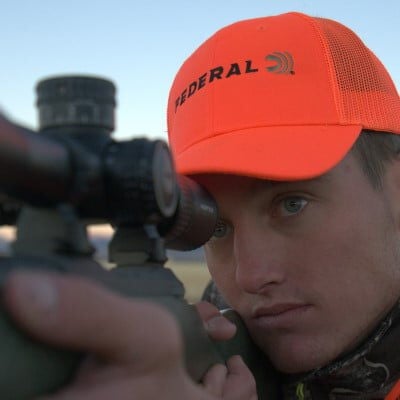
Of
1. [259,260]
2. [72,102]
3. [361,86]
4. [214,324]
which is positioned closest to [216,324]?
[214,324]

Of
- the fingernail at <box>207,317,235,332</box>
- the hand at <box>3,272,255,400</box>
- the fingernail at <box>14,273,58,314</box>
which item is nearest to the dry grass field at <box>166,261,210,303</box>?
the fingernail at <box>207,317,235,332</box>

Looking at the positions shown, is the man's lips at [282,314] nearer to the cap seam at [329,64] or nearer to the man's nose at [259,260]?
the man's nose at [259,260]

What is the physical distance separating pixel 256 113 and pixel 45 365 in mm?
1753

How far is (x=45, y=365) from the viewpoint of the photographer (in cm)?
116

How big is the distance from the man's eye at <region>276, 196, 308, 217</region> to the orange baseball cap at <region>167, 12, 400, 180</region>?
0.12 meters

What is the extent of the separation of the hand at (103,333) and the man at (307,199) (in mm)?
1162

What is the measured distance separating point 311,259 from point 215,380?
79 cm

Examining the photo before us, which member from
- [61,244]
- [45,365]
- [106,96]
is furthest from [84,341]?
[106,96]

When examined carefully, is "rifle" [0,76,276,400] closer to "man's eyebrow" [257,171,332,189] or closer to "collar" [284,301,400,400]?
"man's eyebrow" [257,171,332,189]

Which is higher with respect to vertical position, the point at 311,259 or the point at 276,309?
the point at 311,259

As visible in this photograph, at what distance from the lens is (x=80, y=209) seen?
143cm

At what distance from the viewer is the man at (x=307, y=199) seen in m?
2.45

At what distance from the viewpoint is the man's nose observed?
7.89ft

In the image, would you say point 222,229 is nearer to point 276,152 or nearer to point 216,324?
point 276,152
